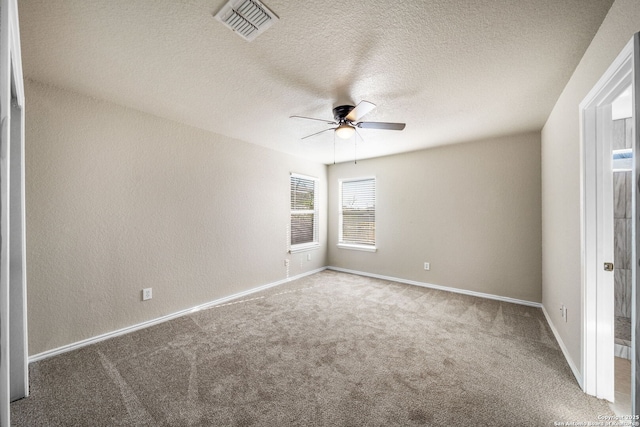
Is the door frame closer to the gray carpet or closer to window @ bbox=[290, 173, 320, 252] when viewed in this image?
the gray carpet

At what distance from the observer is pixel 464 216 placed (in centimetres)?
380

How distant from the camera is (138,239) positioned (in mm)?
2670

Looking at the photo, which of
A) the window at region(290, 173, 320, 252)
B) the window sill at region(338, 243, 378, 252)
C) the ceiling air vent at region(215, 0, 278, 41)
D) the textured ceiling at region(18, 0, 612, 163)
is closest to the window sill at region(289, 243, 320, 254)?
the window at region(290, 173, 320, 252)

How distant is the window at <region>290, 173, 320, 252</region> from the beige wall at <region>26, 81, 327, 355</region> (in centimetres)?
101

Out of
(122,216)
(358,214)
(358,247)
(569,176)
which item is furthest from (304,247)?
(569,176)

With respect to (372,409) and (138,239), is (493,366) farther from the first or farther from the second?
(138,239)

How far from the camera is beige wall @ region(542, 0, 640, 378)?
131 centimetres

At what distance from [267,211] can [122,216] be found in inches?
77.4

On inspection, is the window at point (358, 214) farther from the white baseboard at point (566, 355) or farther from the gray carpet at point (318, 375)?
the white baseboard at point (566, 355)

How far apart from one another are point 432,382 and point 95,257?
3.19 m

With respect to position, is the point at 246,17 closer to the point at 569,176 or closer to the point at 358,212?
the point at 569,176

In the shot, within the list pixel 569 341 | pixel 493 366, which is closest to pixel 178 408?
pixel 493 366

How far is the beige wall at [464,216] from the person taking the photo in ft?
10.9

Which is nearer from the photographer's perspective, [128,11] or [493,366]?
[128,11]
